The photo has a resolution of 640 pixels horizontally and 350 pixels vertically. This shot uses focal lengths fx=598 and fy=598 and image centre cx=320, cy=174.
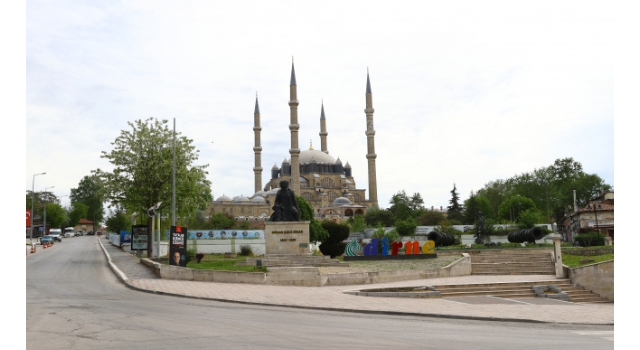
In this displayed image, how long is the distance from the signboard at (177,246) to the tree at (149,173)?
8195mm

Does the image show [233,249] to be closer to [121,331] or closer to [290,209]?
[290,209]

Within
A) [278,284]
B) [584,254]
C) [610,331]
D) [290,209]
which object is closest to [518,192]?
[584,254]

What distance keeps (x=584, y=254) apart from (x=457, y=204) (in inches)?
2278

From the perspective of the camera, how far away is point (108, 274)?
22000mm

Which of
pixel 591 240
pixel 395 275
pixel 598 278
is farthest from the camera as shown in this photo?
pixel 591 240

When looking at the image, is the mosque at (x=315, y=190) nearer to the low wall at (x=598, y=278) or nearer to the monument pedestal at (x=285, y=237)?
the monument pedestal at (x=285, y=237)

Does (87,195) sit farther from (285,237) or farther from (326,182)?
(285,237)

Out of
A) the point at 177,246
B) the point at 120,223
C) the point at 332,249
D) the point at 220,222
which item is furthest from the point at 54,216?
the point at 177,246

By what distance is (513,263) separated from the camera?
83.8ft

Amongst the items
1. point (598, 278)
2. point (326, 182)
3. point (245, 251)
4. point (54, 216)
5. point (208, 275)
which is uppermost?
point (326, 182)

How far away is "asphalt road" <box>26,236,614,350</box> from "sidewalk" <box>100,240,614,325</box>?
666mm

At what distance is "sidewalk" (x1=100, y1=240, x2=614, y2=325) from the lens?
13.1 m

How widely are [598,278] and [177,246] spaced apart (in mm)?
14247

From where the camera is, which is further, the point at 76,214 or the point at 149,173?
the point at 76,214
